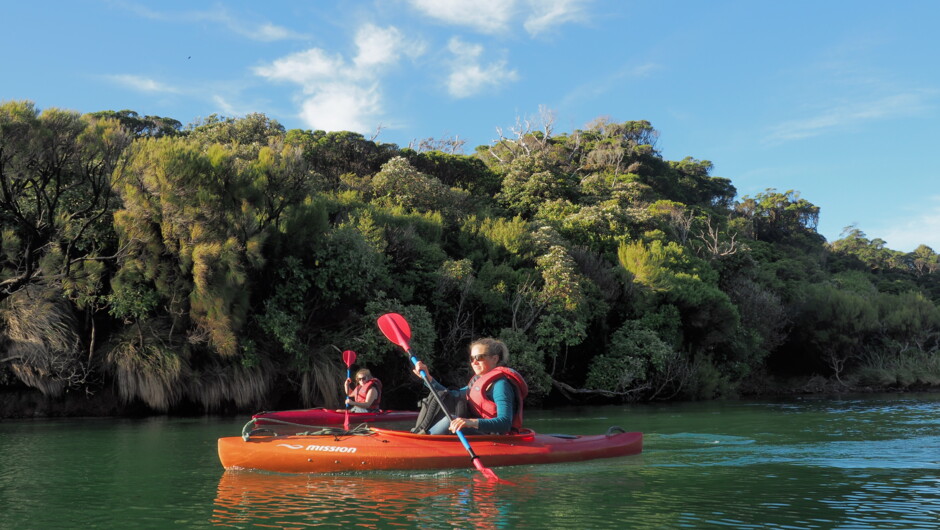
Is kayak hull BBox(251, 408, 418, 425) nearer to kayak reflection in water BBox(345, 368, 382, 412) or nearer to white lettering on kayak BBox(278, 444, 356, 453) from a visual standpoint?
kayak reflection in water BBox(345, 368, 382, 412)

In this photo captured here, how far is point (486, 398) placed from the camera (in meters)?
8.09

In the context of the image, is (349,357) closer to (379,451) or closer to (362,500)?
(379,451)

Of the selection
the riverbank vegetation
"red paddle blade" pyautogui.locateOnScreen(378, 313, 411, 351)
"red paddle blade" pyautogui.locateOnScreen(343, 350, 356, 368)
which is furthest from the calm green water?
the riverbank vegetation

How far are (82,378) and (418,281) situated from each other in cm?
914

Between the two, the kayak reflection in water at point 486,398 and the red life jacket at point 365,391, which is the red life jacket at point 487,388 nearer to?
the kayak reflection in water at point 486,398

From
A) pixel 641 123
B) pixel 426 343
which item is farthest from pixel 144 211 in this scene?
pixel 641 123

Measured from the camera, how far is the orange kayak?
8070 millimetres

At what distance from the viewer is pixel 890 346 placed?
115ft

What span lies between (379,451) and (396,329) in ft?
7.89

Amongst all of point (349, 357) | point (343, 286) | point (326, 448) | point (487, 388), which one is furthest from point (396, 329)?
point (343, 286)

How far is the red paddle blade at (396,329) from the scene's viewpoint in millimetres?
10203

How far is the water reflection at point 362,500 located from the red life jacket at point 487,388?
736 mm

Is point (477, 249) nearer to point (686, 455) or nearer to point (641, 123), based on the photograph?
point (686, 455)

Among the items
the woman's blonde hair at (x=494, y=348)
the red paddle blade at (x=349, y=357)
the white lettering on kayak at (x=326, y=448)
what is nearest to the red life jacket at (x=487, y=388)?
the woman's blonde hair at (x=494, y=348)
